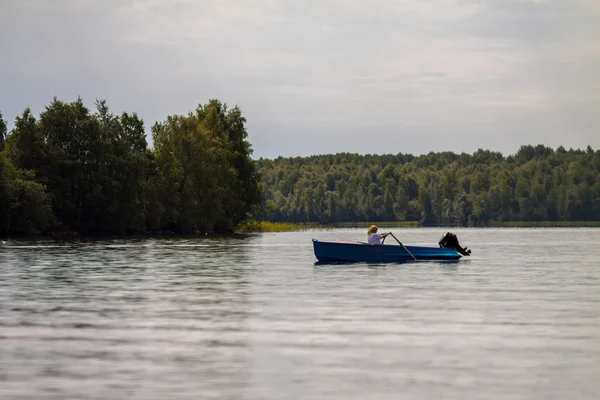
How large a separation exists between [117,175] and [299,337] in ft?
312

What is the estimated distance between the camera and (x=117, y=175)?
114m

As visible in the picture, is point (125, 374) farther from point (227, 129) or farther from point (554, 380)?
point (227, 129)

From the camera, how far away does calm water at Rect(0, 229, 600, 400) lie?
15.3 meters

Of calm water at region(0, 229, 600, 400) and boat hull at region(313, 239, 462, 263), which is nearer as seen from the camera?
calm water at region(0, 229, 600, 400)

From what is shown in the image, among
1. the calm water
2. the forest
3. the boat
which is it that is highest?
the forest

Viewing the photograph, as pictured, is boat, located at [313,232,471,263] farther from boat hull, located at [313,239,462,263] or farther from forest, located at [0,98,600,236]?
forest, located at [0,98,600,236]

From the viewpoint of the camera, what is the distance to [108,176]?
113m

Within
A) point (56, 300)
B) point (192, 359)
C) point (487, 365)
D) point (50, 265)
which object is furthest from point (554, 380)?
point (50, 265)

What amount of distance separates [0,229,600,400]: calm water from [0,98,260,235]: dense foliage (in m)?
62.8

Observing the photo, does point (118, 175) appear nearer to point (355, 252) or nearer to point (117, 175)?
point (117, 175)

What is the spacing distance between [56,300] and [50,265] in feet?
68.1

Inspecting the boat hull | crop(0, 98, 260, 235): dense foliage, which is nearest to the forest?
crop(0, 98, 260, 235): dense foliage

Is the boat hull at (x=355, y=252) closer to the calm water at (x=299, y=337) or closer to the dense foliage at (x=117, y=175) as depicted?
the calm water at (x=299, y=337)

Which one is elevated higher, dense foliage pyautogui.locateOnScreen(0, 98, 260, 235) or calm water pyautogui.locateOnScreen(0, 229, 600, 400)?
dense foliage pyautogui.locateOnScreen(0, 98, 260, 235)
